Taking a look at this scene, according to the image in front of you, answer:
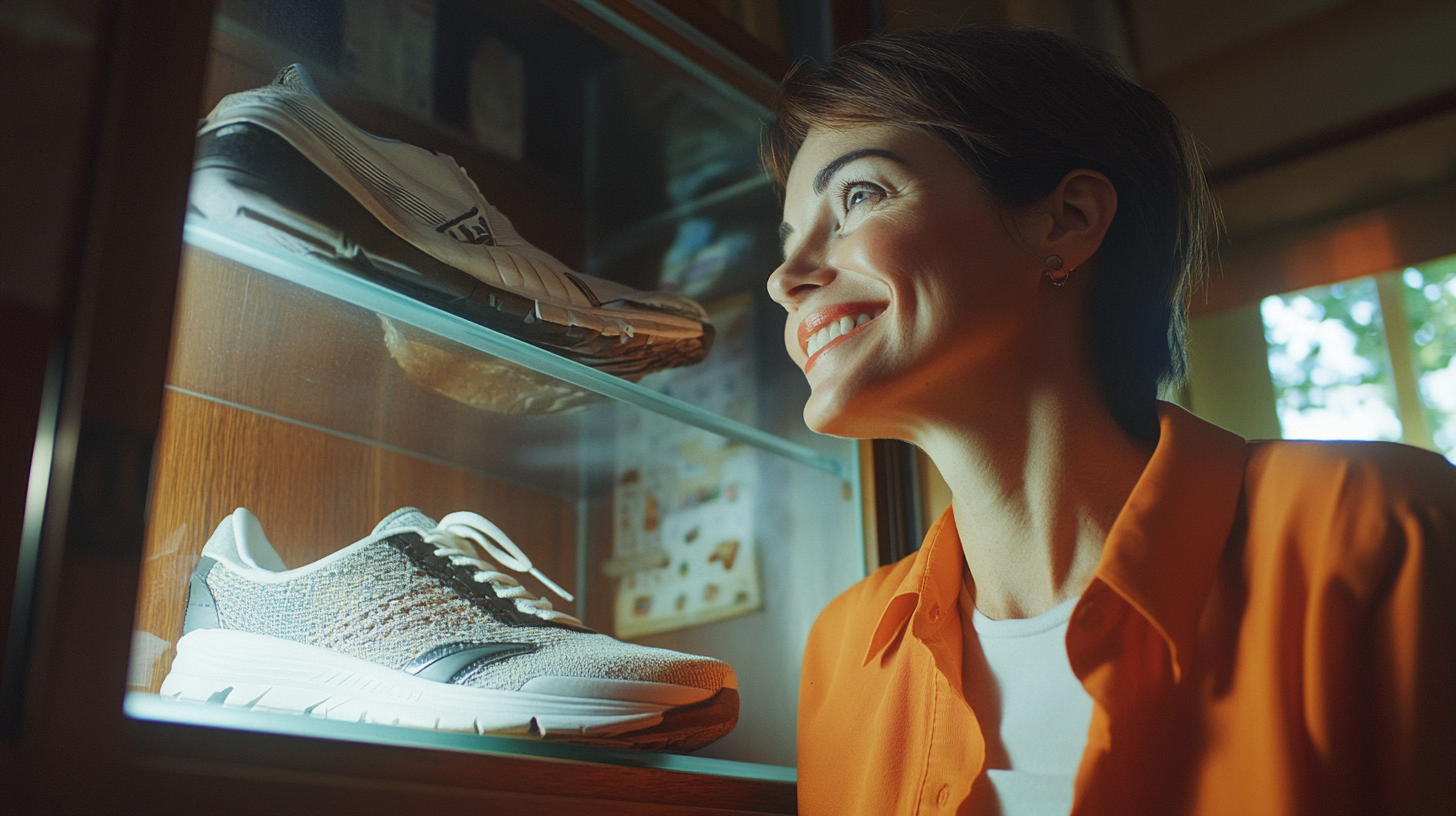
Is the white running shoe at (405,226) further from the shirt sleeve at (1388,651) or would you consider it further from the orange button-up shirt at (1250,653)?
the shirt sleeve at (1388,651)

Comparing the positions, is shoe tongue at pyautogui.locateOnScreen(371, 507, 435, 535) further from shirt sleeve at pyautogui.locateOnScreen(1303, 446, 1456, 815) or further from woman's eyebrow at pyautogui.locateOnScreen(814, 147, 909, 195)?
shirt sleeve at pyautogui.locateOnScreen(1303, 446, 1456, 815)

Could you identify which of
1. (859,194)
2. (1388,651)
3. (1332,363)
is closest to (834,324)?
(859,194)

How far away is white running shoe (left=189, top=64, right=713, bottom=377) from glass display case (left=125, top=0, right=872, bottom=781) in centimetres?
2

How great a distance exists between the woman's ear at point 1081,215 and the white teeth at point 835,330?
0.19 m

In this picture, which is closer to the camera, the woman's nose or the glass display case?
the glass display case

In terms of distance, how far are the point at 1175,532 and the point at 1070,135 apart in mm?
378

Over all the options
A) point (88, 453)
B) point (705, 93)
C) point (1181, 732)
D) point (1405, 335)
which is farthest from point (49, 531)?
point (1405, 335)

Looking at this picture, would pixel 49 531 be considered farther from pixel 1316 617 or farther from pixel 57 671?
pixel 1316 617

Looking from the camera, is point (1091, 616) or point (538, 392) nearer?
point (1091, 616)

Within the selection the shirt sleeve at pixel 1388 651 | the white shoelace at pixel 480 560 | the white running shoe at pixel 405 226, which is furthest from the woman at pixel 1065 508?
the white shoelace at pixel 480 560

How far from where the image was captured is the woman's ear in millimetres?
856

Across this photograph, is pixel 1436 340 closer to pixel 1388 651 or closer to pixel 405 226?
pixel 1388 651

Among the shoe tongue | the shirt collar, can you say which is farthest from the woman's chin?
the shoe tongue

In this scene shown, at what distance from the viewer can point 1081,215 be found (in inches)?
34.1
